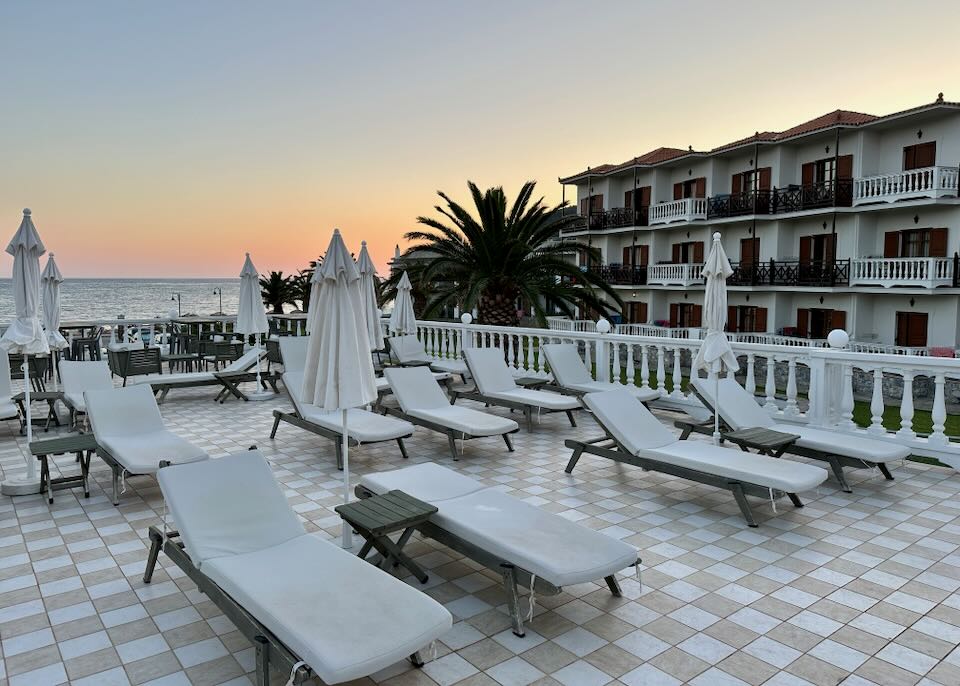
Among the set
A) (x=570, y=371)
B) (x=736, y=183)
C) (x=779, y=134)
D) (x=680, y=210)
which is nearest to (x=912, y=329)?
(x=779, y=134)

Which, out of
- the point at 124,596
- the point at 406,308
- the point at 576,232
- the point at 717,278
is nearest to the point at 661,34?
the point at 406,308

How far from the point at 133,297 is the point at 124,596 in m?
102

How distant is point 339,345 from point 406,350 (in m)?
7.64

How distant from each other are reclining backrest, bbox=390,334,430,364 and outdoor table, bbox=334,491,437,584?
7919 mm

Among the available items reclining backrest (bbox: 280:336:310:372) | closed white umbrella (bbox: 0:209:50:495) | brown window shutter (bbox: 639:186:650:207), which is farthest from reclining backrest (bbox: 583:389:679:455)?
brown window shutter (bbox: 639:186:650:207)

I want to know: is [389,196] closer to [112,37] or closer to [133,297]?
[112,37]

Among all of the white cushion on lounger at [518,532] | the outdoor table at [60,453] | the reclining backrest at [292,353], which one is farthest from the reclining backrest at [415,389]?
the outdoor table at [60,453]

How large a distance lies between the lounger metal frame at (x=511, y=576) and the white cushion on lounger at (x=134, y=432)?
2828 mm

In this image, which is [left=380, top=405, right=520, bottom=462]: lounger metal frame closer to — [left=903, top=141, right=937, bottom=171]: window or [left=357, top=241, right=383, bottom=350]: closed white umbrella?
[left=357, top=241, right=383, bottom=350]: closed white umbrella

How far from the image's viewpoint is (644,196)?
35.4 m

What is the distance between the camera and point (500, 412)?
9797 millimetres

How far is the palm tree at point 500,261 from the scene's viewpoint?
15.3 m

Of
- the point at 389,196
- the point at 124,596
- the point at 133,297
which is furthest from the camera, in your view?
the point at 133,297

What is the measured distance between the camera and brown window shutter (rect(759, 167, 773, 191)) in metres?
29.1
